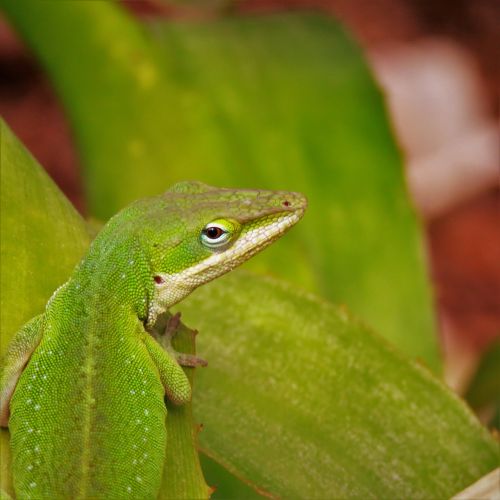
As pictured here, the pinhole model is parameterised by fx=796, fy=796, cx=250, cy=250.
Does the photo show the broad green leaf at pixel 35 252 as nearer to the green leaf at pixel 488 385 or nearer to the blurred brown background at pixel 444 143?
the green leaf at pixel 488 385

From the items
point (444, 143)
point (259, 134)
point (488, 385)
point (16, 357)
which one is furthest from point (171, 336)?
point (444, 143)

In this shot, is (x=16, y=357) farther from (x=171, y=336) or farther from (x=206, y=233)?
(x=206, y=233)

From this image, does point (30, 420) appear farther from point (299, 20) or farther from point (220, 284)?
point (299, 20)

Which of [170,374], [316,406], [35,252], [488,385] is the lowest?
[488,385]

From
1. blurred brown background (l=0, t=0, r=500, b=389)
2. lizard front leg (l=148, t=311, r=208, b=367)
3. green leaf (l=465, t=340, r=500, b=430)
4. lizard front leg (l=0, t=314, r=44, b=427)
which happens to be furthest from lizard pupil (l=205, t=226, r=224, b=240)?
blurred brown background (l=0, t=0, r=500, b=389)

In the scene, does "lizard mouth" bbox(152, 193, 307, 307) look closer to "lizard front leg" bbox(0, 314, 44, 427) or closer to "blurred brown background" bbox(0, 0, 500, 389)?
"lizard front leg" bbox(0, 314, 44, 427)

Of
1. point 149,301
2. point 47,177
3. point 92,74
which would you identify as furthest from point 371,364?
point 92,74
